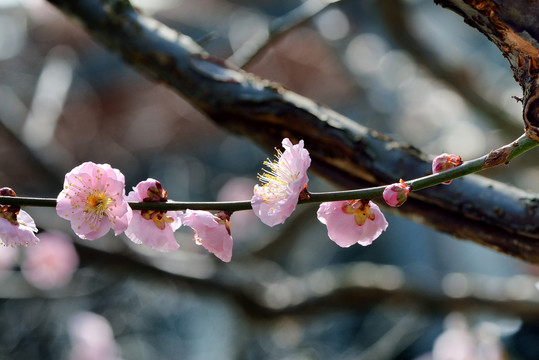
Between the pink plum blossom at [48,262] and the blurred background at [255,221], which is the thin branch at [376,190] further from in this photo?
the pink plum blossom at [48,262]

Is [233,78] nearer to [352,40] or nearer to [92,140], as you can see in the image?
[352,40]

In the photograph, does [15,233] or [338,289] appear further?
[338,289]

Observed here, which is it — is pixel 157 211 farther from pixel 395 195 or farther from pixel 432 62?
pixel 432 62

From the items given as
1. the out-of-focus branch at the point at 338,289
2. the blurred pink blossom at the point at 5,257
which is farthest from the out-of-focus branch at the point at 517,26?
the blurred pink blossom at the point at 5,257

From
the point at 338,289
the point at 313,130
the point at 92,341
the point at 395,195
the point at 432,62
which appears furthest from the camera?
the point at 92,341

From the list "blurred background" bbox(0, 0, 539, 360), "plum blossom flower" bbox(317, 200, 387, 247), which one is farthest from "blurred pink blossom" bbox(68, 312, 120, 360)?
"plum blossom flower" bbox(317, 200, 387, 247)

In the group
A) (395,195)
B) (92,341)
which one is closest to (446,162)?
(395,195)

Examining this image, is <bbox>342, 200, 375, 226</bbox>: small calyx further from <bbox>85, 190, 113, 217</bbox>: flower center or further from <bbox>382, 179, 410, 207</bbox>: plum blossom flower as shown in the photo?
<bbox>85, 190, 113, 217</bbox>: flower center
